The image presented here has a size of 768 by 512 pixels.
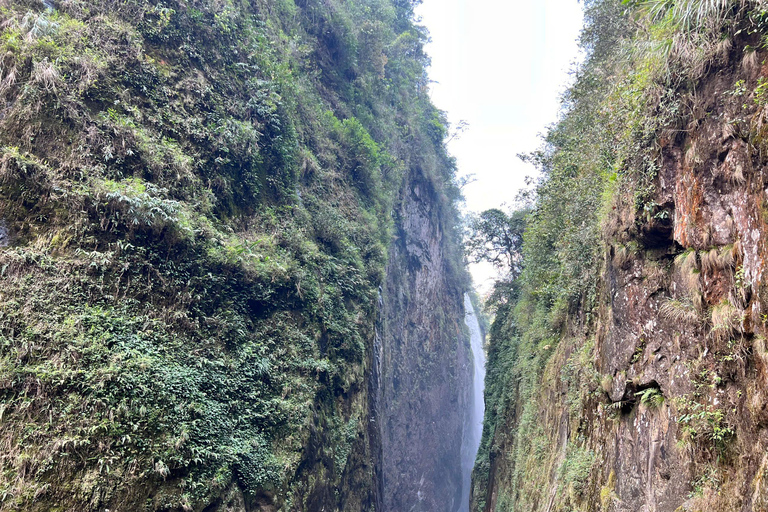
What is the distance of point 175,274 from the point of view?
290 inches

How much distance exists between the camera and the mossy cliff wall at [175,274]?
522cm

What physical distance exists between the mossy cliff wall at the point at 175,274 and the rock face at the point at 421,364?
7497 mm

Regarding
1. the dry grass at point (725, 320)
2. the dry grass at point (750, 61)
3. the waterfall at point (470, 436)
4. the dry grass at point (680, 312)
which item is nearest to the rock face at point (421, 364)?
the waterfall at point (470, 436)

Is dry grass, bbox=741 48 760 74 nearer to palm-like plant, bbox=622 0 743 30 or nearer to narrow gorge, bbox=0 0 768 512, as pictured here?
narrow gorge, bbox=0 0 768 512

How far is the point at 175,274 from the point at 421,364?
1965cm

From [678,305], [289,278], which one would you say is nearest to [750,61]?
[678,305]

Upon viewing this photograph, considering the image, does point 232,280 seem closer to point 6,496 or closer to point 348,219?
point 6,496

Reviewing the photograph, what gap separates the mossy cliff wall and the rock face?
24.6 ft

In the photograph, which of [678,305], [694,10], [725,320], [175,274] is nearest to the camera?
[725,320]

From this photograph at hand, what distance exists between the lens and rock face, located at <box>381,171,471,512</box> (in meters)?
21.1

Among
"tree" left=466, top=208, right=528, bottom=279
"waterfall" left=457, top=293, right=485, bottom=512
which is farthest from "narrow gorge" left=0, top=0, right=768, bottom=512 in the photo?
"waterfall" left=457, top=293, right=485, bottom=512

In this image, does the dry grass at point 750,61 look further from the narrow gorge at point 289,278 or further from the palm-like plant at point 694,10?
the palm-like plant at point 694,10

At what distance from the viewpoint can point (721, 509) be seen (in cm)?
364

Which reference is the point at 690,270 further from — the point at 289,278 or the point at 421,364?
the point at 421,364
